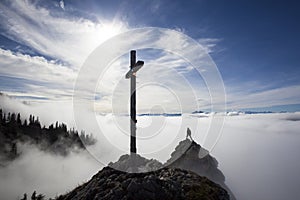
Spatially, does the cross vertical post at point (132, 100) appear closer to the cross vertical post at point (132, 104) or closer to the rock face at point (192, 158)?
the cross vertical post at point (132, 104)

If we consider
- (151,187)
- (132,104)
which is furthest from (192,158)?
(151,187)

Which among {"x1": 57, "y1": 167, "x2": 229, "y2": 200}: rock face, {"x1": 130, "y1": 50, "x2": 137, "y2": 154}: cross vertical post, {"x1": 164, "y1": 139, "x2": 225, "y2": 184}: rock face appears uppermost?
{"x1": 130, "y1": 50, "x2": 137, "y2": 154}: cross vertical post

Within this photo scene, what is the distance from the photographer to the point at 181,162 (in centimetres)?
6850

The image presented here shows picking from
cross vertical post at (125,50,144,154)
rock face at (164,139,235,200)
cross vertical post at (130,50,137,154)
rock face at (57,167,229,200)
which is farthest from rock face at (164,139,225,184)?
rock face at (57,167,229,200)

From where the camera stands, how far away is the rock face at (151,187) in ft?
32.0

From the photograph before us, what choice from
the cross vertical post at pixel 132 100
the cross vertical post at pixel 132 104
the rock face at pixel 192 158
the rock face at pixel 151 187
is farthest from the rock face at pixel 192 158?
the rock face at pixel 151 187

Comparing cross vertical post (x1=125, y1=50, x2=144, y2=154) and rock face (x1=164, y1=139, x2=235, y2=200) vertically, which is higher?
cross vertical post (x1=125, y1=50, x2=144, y2=154)

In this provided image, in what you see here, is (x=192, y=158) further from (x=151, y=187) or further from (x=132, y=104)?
(x=151, y=187)

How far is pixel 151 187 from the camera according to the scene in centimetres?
993

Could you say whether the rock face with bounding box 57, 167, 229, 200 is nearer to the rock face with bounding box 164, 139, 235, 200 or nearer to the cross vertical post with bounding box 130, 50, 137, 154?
the cross vertical post with bounding box 130, 50, 137, 154

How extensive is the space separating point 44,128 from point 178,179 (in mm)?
210160

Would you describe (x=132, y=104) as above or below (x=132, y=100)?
below

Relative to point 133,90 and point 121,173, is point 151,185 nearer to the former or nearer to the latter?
point 121,173

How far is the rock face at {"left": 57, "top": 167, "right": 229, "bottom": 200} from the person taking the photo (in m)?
9.76
